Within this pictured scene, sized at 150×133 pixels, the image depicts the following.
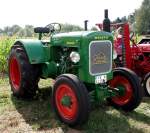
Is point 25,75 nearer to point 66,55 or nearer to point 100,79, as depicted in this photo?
point 66,55

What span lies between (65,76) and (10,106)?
1661 mm

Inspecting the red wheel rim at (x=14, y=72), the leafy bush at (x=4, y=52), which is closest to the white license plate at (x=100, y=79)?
the red wheel rim at (x=14, y=72)

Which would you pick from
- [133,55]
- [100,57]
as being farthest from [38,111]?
[133,55]

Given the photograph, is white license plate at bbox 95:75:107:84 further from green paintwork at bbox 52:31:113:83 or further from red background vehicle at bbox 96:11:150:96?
red background vehicle at bbox 96:11:150:96

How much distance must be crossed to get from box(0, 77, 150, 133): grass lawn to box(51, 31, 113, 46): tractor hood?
127cm

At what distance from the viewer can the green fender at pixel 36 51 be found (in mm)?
6105

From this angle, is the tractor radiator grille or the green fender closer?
the tractor radiator grille

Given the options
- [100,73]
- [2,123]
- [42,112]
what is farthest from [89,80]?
[2,123]

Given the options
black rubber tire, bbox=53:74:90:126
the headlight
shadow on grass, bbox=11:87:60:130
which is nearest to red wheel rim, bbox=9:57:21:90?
shadow on grass, bbox=11:87:60:130

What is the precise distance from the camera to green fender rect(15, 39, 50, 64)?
240 inches

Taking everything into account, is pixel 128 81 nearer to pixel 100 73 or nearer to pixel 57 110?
pixel 100 73

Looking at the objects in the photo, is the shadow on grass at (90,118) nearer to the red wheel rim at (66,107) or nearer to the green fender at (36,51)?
the red wheel rim at (66,107)

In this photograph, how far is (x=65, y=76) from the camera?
512 centimetres

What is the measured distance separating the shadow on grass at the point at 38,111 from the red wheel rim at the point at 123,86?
1255mm
